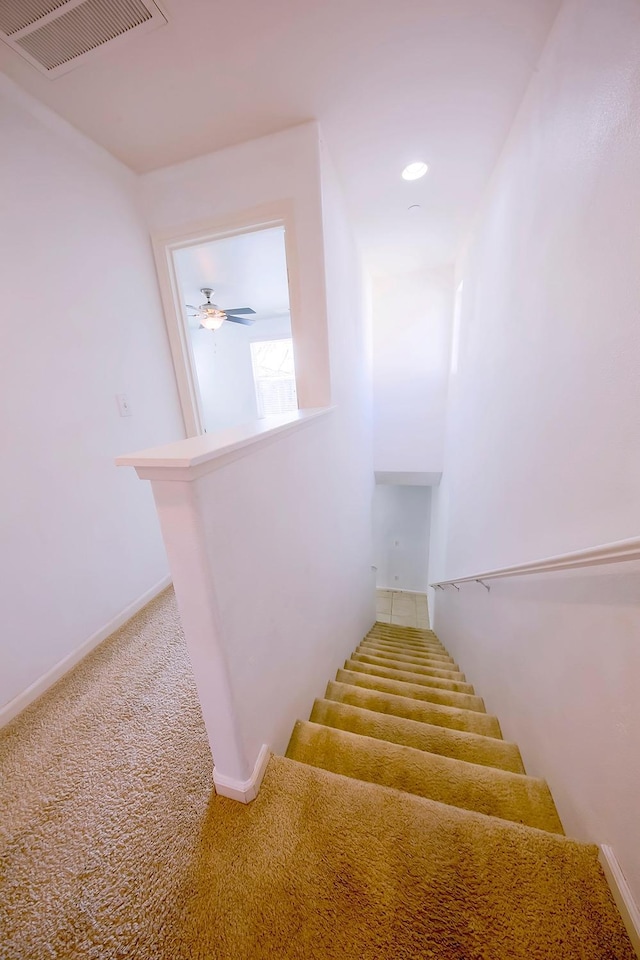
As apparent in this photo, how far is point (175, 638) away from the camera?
1690mm

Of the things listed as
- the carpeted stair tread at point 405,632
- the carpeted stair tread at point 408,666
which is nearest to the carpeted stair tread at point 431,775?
the carpeted stair tread at point 408,666

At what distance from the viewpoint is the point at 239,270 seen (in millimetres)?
2869

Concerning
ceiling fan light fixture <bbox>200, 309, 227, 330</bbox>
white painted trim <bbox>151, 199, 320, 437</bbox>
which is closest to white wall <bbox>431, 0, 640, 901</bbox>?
white painted trim <bbox>151, 199, 320, 437</bbox>

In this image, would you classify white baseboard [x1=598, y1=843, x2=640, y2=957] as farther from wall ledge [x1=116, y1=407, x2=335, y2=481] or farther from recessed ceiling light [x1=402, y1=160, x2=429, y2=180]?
recessed ceiling light [x1=402, y1=160, x2=429, y2=180]

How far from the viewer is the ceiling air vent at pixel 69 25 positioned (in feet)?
3.25

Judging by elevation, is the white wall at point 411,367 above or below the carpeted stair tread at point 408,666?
above

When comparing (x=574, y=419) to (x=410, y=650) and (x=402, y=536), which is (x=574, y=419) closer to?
(x=410, y=650)

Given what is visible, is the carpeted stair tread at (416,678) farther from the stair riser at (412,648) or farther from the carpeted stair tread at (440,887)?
the carpeted stair tread at (440,887)

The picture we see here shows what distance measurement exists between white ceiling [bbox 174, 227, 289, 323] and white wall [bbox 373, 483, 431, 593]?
3.47 m

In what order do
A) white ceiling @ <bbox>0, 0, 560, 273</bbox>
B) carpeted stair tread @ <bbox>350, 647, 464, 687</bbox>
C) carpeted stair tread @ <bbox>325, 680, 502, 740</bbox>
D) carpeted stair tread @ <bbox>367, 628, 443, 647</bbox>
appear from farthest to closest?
carpeted stair tread @ <bbox>367, 628, 443, 647</bbox>, carpeted stair tread @ <bbox>350, 647, 464, 687</bbox>, carpeted stair tread @ <bbox>325, 680, 502, 740</bbox>, white ceiling @ <bbox>0, 0, 560, 273</bbox>

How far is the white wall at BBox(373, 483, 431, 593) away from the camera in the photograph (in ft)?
17.5

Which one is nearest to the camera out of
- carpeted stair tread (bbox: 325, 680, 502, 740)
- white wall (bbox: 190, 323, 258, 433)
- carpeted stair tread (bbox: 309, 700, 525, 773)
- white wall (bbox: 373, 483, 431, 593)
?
carpeted stair tread (bbox: 309, 700, 525, 773)

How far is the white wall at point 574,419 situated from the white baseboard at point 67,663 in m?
2.03

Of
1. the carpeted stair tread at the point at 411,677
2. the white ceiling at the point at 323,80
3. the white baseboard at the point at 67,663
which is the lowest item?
the carpeted stair tread at the point at 411,677
